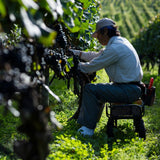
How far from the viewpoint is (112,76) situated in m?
4.02

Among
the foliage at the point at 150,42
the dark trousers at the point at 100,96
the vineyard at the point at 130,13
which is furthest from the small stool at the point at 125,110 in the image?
the vineyard at the point at 130,13

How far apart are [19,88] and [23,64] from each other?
0.28 metres

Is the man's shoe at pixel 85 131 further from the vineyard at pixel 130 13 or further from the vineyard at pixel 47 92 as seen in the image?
the vineyard at pixel 130 13

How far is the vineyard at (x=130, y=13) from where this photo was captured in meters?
46.6

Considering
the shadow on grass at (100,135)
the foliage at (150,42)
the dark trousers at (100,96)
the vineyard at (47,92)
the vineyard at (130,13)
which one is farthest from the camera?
the vineyard at (130,13)

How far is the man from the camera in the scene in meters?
3.82

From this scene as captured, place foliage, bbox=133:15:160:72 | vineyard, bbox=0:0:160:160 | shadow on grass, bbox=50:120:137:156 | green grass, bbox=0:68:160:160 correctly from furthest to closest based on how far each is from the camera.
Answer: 1. foliage, bbox=133:15:160:72
2. shadow on grass, bbox=50:120:137:156
3. green grass, bbox=0:68:160:160
4. vineyard, bbox=0:0:160:160

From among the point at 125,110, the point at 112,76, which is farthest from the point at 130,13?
the point at 125,110

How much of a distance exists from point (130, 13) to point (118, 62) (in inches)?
2027

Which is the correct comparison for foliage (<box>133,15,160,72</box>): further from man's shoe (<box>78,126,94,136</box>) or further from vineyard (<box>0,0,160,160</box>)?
man's shoe (<box>78,126,94,136</box>)

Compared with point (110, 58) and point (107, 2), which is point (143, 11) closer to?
point (107, 2)

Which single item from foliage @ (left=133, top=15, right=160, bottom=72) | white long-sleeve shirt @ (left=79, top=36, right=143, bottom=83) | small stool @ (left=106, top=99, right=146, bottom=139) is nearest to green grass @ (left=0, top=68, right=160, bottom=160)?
small stool @ (left=106, top=99, right=146, bottom=139)

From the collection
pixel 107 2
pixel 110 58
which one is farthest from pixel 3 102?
pixel 107 2

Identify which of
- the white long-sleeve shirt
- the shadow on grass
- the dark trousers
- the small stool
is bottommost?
the shadow on grass
